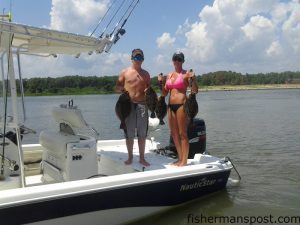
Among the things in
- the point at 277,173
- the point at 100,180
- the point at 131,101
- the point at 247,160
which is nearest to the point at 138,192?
the point at 100,180

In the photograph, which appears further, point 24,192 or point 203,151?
point 203,151

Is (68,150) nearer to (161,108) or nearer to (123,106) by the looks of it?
(123,106)

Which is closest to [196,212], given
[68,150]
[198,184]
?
[198,184]

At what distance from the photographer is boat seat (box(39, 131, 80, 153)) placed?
5.49m

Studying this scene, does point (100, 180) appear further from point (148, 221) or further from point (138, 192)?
point (148, 221)

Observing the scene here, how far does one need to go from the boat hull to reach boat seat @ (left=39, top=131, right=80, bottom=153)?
36.3 inches

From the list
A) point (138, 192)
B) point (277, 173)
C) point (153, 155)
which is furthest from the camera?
point (277, 173)

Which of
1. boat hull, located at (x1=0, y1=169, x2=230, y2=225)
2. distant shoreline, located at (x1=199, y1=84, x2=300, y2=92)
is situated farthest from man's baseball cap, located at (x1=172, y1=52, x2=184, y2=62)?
distant shoreline, located at (x1=199, y1=84, x2=300, y2=92)

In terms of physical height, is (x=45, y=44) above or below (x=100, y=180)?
above

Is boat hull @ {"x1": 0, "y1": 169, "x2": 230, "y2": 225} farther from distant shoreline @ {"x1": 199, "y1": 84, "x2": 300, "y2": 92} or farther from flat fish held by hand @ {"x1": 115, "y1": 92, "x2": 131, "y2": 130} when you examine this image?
distant shoreline @ {"x1": 199, "y1": 84, "x2": 300, "y2": 92}

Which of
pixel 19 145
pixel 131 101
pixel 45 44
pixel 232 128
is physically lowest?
pixel 232 128

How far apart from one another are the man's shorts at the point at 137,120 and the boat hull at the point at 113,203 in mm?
923

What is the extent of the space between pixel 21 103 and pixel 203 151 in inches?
130

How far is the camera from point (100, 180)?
496 centimetres
